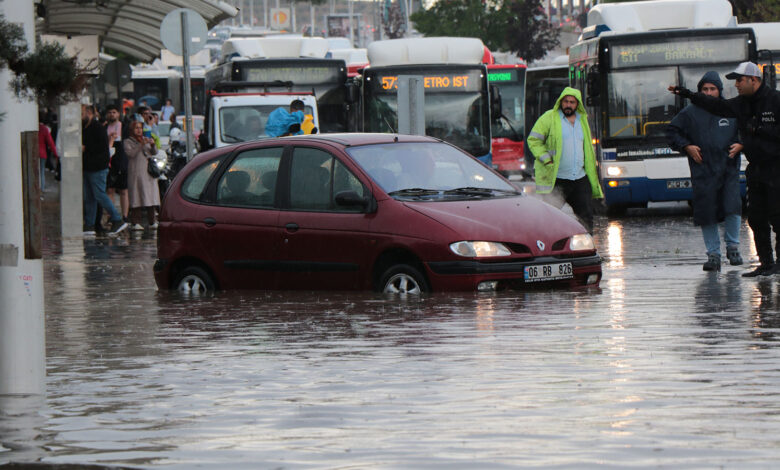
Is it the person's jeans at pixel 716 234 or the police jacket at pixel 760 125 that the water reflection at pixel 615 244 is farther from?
the police jacket at pixel 760 125

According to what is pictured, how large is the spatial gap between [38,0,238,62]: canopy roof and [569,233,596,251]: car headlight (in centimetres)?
1266

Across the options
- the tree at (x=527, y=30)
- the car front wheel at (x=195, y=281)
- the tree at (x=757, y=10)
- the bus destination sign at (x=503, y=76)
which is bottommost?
the car front wheel at (x=195, y=281)

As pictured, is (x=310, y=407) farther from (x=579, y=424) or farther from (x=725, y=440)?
(x=725, y=440)

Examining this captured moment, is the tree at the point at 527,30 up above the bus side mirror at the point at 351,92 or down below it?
above

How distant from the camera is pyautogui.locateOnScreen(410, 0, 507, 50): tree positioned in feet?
234

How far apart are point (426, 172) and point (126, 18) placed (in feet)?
54.4

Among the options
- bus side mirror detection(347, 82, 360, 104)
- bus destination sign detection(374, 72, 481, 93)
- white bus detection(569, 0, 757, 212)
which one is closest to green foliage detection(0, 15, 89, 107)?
white bus detection(569, 0, 757, 212)

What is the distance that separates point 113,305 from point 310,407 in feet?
19.0

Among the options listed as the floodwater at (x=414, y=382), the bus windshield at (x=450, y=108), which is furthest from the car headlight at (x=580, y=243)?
the bus windshield at (x=450, y=108)

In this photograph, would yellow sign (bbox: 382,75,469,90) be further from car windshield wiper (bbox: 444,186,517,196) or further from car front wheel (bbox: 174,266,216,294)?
car windshield wiper (bbox: 444,186,517,196)

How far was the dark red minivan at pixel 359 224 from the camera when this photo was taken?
37.5ft

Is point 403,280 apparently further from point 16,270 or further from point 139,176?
point 139,176

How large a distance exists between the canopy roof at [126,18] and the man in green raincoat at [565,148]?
9.01m

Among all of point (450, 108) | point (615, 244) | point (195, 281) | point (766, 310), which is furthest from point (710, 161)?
point (450, 108)
